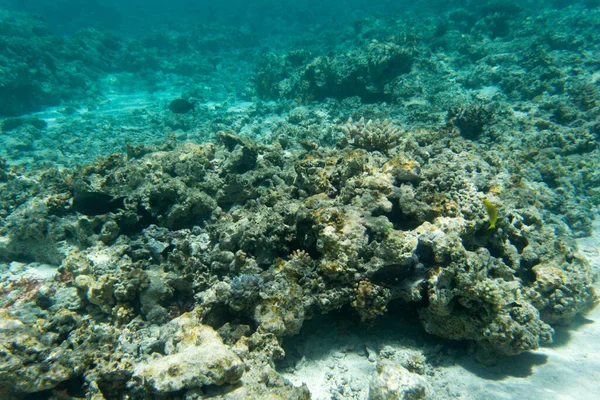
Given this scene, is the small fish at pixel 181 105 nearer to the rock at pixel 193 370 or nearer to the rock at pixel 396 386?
the rock at pixel 193 370

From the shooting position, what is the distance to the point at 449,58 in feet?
53.8

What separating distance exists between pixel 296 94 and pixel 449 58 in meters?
8.56

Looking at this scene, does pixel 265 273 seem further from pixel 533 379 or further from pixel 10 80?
pixel 10 80

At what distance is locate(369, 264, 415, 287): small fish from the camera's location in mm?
3686

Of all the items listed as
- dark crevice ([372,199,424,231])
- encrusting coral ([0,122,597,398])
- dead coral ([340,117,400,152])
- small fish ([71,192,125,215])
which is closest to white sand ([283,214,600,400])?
encrusting coral ([0,122,597,398])

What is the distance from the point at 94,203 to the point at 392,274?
16.2 ft

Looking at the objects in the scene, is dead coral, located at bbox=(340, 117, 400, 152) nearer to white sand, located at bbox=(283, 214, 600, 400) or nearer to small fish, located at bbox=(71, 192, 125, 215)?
white sand, located at bbox=(283, 214, 600, 400)

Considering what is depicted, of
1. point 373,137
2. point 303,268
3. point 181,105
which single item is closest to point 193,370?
point 303,268

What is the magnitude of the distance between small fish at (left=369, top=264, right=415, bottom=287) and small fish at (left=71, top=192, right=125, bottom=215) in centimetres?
463

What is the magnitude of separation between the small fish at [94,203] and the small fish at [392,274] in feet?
15.2

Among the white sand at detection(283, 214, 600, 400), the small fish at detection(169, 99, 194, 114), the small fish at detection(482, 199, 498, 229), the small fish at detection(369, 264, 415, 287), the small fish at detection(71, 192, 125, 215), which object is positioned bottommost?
the white sand at detection(283, 214, 600, 400)

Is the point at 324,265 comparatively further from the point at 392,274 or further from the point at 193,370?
the point at 193,370

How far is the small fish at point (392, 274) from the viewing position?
369cm

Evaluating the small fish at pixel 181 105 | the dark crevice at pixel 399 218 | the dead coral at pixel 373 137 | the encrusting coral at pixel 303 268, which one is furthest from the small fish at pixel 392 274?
the small fish at pixel 181 105
